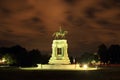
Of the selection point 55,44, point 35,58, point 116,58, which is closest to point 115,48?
point 116,58

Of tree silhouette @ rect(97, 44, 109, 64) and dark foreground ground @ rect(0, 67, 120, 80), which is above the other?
tree silhouette @ rect(97, 44, 109, 64)

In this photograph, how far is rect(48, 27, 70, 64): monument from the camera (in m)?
86.4

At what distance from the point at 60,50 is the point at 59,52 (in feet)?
1.60

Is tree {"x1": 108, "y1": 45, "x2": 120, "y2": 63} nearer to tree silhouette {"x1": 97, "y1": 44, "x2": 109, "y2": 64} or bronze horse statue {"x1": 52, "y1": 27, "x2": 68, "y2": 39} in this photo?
tree silhouette {"x1": 97, "y1": 44, "x2": 109, "y2": 64}

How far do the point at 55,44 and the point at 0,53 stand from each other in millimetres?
59683

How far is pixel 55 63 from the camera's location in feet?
283

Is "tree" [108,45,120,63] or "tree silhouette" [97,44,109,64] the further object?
"tree silhouette" [97,44,109,64]

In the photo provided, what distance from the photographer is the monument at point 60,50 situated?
283 feet

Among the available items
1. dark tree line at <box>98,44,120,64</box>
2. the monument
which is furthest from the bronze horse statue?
dark tree line at <box>98,44,120,64</box>

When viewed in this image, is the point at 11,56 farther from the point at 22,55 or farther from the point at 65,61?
the point at 65,61

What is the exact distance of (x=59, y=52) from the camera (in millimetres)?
88062

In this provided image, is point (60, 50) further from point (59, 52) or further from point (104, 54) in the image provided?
point (104, 54)

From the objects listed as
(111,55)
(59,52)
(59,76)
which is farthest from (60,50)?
(111,55)

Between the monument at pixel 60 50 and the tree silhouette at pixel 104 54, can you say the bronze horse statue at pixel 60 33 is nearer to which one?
the monument at pixel 60 50
